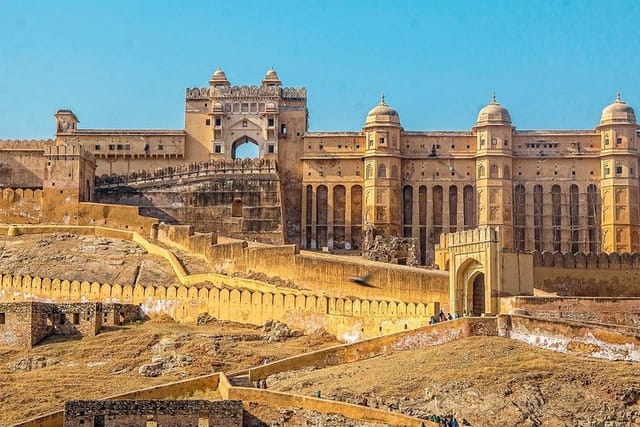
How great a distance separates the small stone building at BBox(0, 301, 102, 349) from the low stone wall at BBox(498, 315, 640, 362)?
14.7m

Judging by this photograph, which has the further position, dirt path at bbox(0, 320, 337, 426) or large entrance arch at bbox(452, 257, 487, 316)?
large entrance arch at bbox(452, 257, 487, 316)

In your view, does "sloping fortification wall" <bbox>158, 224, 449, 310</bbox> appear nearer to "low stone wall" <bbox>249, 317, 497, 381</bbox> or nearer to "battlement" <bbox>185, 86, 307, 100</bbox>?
"low stone wall" <bbox>249, 317, 497, 381</bbox>

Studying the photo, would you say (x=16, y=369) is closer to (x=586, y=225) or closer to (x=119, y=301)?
(x=119, y=301)

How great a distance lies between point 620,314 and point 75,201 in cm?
3088

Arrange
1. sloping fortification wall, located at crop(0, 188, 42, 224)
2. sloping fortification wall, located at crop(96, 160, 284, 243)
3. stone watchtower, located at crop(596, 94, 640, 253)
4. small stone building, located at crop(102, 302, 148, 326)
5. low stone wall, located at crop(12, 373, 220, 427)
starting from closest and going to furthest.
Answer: low stone wall, located at crop(12, 373, 220, 427), small stone building, located at crop(102, 302, 148, 326), sloping fortification wall, located at crop(0, 188, 42, 224), sloping fortification wall, located at crop(96, 160, 284, 243), stone watchtower, located at crop(596, 94, 640, 253)

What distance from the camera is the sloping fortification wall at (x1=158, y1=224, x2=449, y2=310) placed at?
42.4 meters

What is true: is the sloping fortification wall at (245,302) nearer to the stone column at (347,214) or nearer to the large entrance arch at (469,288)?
the large entrance arch at (469,288)

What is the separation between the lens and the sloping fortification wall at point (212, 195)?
63375mm

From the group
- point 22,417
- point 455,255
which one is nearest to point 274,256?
point 455,255

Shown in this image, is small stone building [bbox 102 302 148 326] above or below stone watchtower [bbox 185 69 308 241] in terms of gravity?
below

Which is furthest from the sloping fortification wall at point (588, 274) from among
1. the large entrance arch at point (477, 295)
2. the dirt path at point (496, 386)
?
the dirt path at point (496, 386)

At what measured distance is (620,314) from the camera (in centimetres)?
3800

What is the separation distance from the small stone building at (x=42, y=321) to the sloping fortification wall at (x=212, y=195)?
67.7 ft

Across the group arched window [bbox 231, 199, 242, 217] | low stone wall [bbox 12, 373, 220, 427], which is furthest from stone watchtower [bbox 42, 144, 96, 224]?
low stone wall [bbox 12, 373, 220, 427]
